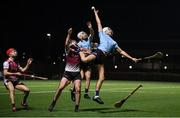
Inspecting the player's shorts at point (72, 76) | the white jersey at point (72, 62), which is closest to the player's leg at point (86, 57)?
the white jersey at point (72, 62)

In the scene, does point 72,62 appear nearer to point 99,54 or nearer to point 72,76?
point 72,76

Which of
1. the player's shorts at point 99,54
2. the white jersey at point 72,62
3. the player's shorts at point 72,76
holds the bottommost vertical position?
the player's shorts at point 72,76

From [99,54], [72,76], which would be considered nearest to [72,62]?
[72,76]

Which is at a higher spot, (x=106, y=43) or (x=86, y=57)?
(x=106, y=43)

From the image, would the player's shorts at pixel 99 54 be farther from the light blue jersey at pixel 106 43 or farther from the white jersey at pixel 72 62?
the white jersey at pixel 72 62

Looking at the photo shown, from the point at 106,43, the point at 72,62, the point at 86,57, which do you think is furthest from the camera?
the point at 106,43

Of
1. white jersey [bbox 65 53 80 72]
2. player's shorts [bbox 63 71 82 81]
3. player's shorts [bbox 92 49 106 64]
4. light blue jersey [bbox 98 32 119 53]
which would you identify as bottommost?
player's shorts [bbox 63 71 82 81]

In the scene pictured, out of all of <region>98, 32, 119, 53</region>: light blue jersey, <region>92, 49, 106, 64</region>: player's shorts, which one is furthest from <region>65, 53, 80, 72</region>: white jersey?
<region>98, 32, 119, 53</region>: light blue jersey

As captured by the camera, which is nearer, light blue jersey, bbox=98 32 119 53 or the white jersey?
the white jersey

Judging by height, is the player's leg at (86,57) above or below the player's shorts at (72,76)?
above

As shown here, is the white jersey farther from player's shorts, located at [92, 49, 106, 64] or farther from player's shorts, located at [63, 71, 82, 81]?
player's shorts, located at [92, 49, 106, 64]

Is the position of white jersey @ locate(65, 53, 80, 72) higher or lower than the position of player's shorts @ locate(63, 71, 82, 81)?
higher

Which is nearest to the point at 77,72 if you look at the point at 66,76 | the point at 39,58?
the point at 66,76

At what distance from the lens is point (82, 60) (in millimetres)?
15555
